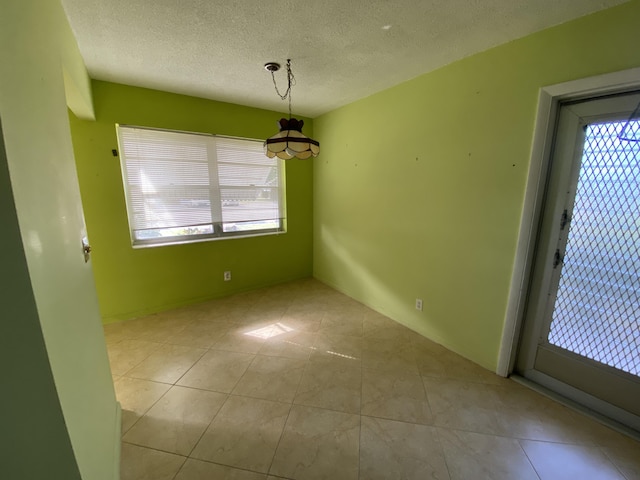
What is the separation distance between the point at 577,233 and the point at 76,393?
2663 mm

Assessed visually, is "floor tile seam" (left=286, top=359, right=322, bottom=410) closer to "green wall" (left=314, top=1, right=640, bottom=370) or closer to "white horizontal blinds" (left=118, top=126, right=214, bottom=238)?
"green wall" (left=314, top=1, right=640, bottom=370)

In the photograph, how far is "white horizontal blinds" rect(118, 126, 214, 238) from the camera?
268 cm

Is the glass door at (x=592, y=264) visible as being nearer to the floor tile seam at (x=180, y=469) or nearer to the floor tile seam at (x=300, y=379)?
the floor tile seam at (x=300, y=379)

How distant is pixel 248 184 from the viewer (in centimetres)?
341

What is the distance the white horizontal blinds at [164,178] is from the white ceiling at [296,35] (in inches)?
22.0

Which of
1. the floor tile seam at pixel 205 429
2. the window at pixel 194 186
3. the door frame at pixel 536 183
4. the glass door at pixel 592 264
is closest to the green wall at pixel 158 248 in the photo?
the window at pixel 194 186

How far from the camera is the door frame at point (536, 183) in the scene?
1417 millimetres

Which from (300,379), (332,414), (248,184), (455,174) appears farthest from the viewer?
(248,184)

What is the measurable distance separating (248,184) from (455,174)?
8.02 ft

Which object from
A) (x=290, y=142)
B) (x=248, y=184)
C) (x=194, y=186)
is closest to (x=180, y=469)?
(x=290, y=142)

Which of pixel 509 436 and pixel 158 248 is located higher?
pixel 158 248

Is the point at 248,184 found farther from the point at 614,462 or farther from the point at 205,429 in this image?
the point at 614,462

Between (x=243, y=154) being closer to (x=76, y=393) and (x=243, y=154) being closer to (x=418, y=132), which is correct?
(x=418, y=132)

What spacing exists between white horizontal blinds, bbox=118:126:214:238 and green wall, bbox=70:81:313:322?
11cm
